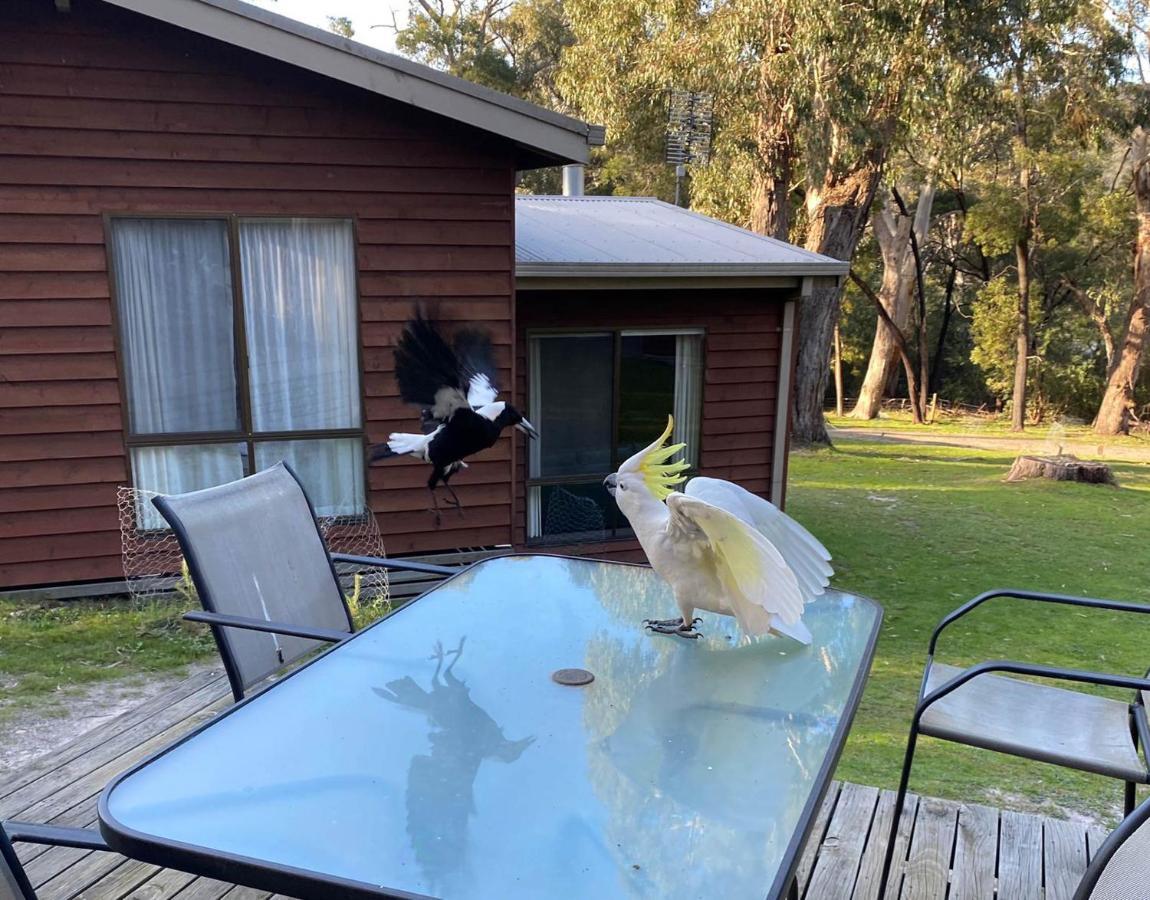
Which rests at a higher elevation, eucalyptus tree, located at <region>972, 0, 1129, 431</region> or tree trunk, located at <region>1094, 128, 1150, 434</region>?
eucalyptus tree, located at <region>972, 0, 1129, 431</region>

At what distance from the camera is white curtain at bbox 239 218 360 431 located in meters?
4.40

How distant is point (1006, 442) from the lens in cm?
1538

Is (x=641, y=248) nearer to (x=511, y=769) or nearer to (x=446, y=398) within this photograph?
(x=446, y=398)

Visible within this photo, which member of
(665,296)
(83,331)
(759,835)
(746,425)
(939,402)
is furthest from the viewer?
(939,402)

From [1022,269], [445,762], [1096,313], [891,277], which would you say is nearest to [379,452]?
[445,762]

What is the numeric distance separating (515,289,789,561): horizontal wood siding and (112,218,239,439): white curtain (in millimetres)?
1802

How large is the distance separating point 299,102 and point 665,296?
2.65 meters

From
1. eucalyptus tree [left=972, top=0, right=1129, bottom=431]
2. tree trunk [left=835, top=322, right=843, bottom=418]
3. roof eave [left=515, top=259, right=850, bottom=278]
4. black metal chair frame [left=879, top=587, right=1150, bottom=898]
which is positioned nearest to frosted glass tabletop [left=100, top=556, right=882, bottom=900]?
black metal chair frame [left=879, top=587, right=1150, bottom=898]

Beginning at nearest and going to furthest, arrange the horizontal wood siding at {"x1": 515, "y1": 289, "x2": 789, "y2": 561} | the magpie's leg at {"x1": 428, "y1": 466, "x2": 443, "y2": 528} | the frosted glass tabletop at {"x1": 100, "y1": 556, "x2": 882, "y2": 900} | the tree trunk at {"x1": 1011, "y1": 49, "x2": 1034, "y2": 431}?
the frosted glass tabletop at {"x1": 100, "y1": 556, "x2": 882, "y2": 900} → the magpie's leg at {"x1": 428, "y1": 466, "x2": 443, "y2": 528} → the horizontal wood siding at {"x1": 515, "y1": 289, "x2": 789, "y2": 561} → the tree trunk at {"x1": 1011, "y1": 49, "x2": 1034, "y2": 431}

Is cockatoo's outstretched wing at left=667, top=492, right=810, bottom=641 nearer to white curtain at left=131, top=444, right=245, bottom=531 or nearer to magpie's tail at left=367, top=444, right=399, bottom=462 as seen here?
magpie's tail at left=367, top=444, right=399, bottom=462

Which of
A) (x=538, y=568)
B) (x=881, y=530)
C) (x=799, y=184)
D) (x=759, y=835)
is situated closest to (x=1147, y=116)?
(x=799, y=184)

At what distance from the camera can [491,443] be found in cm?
489

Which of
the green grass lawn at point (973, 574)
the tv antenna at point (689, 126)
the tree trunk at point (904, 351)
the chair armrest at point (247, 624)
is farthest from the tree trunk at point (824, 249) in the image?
the chair armrest at point (247, 624)

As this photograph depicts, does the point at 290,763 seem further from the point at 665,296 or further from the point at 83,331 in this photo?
the point at 665,296
